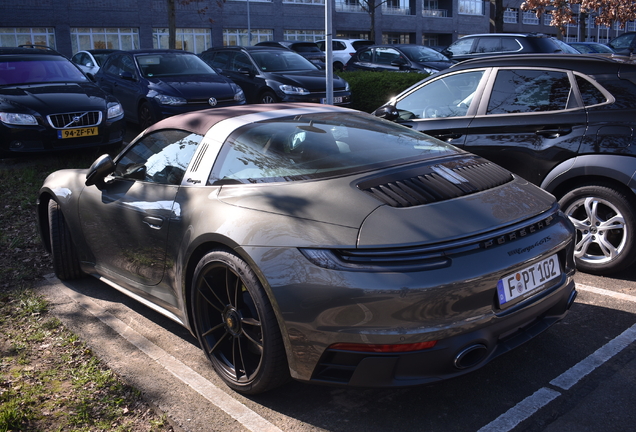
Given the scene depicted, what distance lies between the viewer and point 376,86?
12.3 meters

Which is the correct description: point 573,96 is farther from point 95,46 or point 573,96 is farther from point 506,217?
point 95,46

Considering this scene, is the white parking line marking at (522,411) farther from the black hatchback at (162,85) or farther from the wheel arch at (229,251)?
the black hatchback at (162,85)

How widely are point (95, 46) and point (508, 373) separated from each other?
3758 cm

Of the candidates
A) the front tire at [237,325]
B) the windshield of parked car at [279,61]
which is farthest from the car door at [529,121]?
the windshield of parked car at [279,61]

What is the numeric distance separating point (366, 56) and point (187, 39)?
25.3 metres

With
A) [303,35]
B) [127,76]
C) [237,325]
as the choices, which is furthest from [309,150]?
[303,35]

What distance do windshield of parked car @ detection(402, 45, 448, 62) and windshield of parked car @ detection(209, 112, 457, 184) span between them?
1334cm

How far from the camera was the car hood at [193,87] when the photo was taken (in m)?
9.78

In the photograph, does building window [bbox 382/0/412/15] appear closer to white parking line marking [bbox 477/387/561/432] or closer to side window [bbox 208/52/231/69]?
side window [bbox 208/52/231/69]

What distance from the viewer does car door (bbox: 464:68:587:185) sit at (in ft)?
15.7

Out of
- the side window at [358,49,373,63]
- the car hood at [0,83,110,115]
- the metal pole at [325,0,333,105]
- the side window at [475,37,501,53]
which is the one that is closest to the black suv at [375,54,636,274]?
the metal pole at [325,0,333,105]

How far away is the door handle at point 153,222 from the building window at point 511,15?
61827 mm

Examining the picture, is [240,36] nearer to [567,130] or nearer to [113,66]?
[113,66]

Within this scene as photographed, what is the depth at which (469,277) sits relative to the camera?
2.55 m
